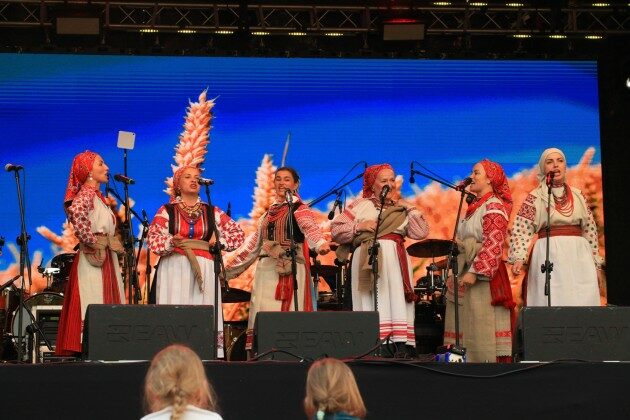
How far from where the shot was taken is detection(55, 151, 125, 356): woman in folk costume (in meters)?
7.60

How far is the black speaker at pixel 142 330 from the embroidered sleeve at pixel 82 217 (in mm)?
2228

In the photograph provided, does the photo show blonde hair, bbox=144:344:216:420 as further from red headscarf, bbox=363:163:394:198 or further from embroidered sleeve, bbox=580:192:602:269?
embroidered sleeve, bbox=580:192:602:269

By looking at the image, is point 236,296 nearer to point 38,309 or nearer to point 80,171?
point 38,309

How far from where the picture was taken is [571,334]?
5.55 metres

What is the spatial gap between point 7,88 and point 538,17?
197 inches

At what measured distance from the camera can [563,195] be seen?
25.4 ft

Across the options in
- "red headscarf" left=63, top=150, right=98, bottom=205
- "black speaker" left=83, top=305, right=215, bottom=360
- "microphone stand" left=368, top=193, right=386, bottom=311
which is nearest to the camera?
"black speaker" left=83, top=305, right=215, bottom=360

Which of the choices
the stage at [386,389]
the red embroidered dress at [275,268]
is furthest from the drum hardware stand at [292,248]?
the stage at [386,389]

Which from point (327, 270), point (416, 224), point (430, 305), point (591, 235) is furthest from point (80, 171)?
point (591, 235)

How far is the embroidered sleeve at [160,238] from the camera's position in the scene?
24.6 feet

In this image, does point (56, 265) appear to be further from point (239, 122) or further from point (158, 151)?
point (239, 122)

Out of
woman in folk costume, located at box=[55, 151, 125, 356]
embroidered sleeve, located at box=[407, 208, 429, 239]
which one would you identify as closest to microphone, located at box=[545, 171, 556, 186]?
embroidered sleeve, located at box=[407, 208, 429, 239]

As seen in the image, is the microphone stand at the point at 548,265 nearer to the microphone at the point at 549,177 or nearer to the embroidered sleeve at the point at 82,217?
the microphone at the point at 549,177

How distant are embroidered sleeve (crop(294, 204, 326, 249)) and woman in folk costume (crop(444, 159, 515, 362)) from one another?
102cm
